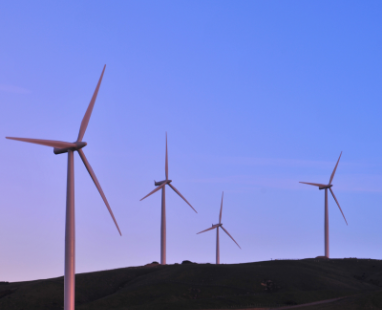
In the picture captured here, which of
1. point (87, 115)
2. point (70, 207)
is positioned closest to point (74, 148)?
point (87, 115)

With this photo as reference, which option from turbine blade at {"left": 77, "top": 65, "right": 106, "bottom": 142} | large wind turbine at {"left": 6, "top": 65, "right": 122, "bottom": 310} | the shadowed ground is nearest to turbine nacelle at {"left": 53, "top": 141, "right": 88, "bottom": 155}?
large wind turbine at {"left": 6, "top": 65, "right": 122, "bottom": 310}

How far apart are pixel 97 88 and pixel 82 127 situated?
5.47 m

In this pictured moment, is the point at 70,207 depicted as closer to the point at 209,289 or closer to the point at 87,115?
the point at 87,115

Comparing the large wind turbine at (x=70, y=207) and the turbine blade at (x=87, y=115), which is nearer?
the large wind turbine at (x=70, y=207)

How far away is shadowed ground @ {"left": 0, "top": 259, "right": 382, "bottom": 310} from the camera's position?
85.2 metres

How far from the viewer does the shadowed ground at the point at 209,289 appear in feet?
280

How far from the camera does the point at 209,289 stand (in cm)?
9738

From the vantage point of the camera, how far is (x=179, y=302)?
278 feet

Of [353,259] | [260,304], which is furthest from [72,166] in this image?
[353,259]

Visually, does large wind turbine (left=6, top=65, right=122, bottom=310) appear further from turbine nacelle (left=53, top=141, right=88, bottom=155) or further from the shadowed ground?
the shadowed ground

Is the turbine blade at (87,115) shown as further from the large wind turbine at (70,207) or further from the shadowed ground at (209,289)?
the shadowed ground at (209,289)

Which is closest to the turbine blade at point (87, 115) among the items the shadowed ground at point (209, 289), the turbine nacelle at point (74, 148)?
the turbine nacelle at point (74, 148)

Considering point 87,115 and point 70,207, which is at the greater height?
point 87,115

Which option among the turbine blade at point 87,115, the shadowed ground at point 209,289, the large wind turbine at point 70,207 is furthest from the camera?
the shadowed ground at point 209,289
